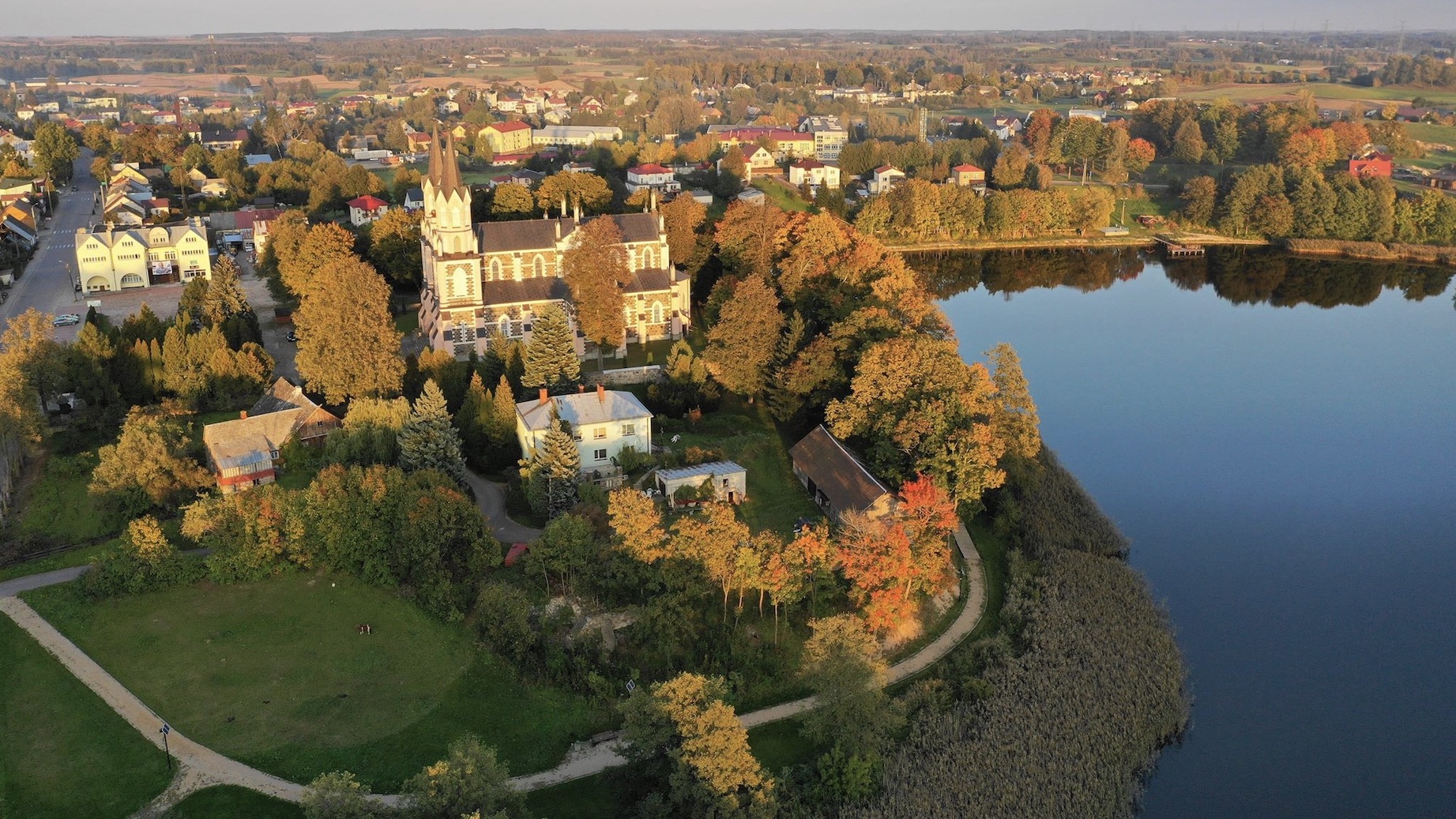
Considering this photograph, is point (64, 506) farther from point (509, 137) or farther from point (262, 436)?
point (509, 137)

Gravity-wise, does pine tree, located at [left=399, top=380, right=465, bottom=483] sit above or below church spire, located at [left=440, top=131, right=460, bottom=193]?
below

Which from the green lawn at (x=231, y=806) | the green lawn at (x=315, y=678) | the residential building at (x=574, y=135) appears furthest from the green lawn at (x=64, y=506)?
the residential building at (x=574, y=135)

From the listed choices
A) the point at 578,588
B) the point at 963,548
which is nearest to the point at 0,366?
the point at 578,588

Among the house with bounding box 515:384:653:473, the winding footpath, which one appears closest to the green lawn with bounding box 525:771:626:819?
the winding footpath

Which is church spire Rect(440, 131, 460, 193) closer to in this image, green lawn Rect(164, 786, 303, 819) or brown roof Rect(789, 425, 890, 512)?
brown roof Rect(789, 425, 890, 512)

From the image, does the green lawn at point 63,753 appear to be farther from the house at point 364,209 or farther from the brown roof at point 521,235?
the house at point 364,209

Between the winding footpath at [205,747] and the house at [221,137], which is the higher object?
the house at [221,137]

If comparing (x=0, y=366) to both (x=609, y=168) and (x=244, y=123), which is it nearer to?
Answer: (x=609, y=168)

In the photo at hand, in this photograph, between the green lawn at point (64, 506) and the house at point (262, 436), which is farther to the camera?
the house at point (262, 436)
